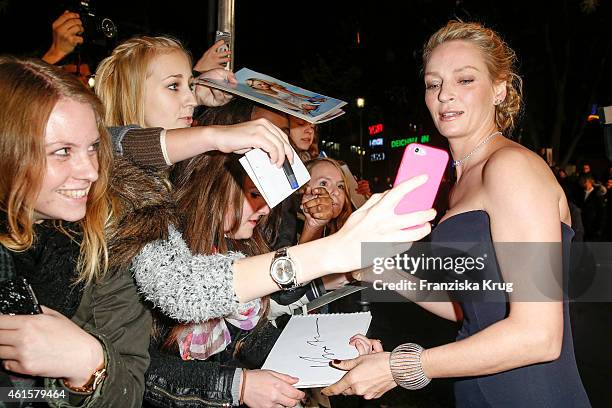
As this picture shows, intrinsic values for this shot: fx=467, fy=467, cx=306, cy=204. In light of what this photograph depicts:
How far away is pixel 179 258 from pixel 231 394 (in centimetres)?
59

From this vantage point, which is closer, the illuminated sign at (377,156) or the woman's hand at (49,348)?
the woman's hand at (49,348)

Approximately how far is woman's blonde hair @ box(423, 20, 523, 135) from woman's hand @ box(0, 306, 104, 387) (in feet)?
6.01

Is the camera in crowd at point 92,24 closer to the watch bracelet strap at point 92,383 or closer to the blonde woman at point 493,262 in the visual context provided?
the blonde woman at point 493,262

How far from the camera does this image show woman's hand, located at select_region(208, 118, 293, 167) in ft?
5.01

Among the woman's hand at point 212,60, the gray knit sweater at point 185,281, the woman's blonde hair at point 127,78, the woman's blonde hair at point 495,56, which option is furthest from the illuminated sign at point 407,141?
the gray knit sweater at point 185,281

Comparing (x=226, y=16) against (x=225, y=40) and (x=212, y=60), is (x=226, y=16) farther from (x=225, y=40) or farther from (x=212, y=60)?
(x=212, y=60)

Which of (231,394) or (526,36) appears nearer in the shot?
(231,394)

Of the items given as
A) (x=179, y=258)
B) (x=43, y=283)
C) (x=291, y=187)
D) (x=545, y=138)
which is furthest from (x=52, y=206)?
(x=545, y=138)

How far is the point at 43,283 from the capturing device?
145 centimetres

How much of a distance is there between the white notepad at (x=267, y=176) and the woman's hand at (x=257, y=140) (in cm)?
2

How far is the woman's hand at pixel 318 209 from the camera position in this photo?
3.29m

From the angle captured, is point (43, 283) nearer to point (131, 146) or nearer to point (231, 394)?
point (131, 146)

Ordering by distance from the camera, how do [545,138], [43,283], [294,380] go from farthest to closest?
[545,138], [294,380], [43,283]

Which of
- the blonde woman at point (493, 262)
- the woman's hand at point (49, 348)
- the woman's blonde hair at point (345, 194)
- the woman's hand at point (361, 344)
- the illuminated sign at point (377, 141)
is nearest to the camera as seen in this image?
the woman's hand at point (49, 348)
